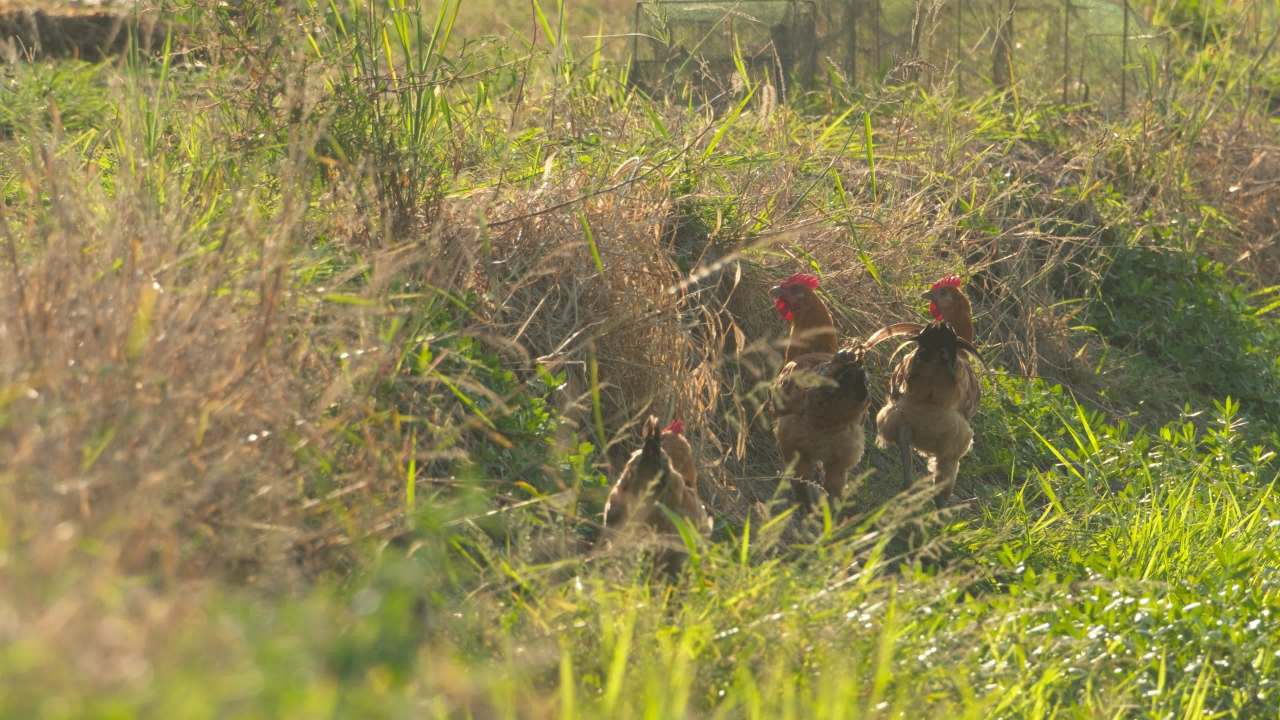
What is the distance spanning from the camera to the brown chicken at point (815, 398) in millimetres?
5105

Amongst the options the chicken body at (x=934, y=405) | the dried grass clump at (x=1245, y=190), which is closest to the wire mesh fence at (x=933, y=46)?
the dried grass clump at (x=1245, y=190)

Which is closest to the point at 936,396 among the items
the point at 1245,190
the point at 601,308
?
the point at 601,308

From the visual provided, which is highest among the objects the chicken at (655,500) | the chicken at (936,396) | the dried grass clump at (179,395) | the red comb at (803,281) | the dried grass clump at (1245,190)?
the dried grass clump at (179,395)

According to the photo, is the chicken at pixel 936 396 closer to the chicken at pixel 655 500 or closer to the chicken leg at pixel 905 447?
the chicken leg at pixel 905 447

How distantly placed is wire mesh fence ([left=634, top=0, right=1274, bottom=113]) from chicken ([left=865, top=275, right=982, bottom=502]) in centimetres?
268

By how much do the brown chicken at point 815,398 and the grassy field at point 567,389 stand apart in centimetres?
18

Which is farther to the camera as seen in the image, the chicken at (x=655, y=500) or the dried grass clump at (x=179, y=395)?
the chicken at (x=655, y=500)

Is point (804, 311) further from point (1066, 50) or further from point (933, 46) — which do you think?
point (1066, 50)

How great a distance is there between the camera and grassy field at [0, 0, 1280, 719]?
2742 mm

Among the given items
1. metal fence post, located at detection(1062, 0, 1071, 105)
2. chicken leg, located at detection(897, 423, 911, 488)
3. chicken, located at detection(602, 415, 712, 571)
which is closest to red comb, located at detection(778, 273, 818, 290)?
chicken leg, located at detection(897, 423, 911, 488)

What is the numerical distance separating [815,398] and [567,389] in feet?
2.67

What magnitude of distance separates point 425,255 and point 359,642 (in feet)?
7.79

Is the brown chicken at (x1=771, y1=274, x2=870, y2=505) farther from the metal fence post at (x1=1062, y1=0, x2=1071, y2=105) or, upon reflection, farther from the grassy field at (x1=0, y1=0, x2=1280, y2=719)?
the metal fence post at (x1=1062, y1=0, x2=1071, y2=105)

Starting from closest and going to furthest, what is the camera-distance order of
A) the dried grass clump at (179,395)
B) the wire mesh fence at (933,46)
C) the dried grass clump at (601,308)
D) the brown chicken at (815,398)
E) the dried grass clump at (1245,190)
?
the dried grass clump at (179,395) → the brown chicken at (815,398) → the dried grass clump at (601,308) → the wire mesh fence at (933,46) → the dried grass clump at (1245,190)
